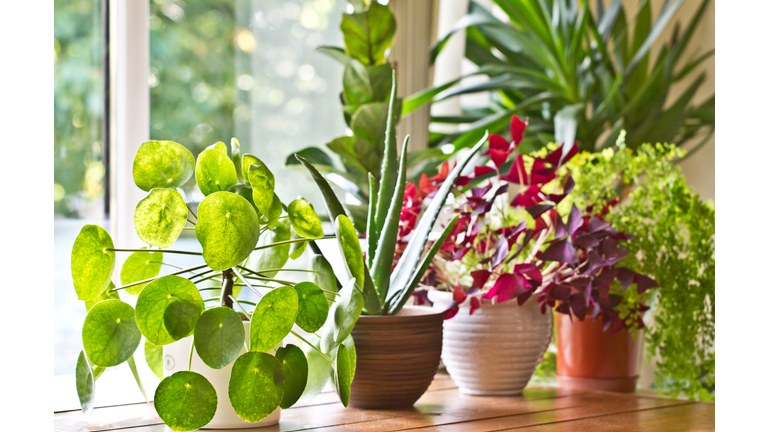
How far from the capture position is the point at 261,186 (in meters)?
0.58

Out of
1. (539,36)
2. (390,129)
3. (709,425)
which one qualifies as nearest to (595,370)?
(709,425)

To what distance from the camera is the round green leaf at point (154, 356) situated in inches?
25.4

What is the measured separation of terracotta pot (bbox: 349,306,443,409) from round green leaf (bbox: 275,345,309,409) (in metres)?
0.12

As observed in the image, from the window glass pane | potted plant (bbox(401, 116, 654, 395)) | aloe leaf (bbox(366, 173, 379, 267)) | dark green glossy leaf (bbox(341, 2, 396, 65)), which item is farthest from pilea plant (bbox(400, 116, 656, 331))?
the window glass pane

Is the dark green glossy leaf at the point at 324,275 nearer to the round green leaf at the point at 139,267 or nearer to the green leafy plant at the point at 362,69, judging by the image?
the round green leaf at the point at 139,267

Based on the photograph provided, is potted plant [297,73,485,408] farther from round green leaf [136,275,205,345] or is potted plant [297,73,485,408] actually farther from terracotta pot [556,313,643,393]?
terracotta pot [556,313,643,393]

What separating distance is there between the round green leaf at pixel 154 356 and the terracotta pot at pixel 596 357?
1.99ft

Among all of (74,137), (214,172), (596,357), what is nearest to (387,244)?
(214,172)

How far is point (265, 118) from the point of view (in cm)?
176

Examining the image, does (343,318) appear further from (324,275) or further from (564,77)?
(564,77)

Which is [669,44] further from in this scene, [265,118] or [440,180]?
[440,180]

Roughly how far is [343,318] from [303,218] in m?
0.13

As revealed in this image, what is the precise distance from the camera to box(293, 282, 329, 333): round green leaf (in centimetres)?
58
